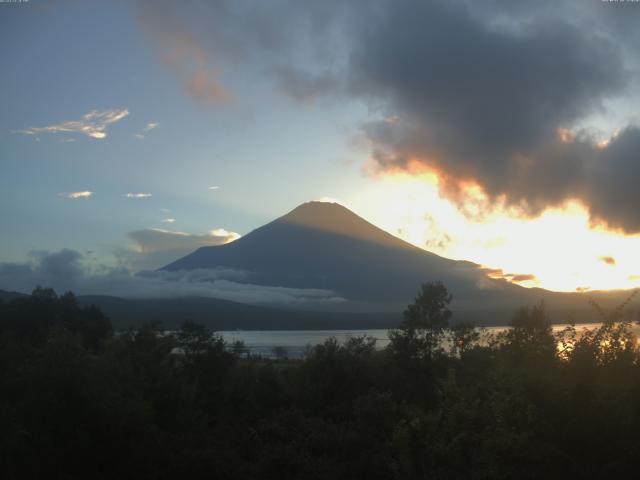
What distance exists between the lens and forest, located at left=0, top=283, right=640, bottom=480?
9.78 metres

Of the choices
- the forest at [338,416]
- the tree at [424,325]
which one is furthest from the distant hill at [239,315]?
the forest at [338,416]

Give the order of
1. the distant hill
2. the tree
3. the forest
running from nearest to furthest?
the forest < the tree < the distant hill

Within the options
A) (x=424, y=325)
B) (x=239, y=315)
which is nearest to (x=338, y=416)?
(x=424, y=325)

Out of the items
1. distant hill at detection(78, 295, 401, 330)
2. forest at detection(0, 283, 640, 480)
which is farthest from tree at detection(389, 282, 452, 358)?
distant hill at detection(78, 295, 401, 330)

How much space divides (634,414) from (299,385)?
21.5m

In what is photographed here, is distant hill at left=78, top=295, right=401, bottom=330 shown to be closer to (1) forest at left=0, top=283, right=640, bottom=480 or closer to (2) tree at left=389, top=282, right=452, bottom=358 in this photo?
(2) tree at left=389, top=282, right=452, bottom=358

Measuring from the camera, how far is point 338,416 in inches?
1037

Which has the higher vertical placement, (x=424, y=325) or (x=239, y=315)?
(x=424, y=325)

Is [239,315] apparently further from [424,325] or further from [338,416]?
[338,416]

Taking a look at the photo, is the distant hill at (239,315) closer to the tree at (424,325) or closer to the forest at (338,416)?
the tree at (424,325)

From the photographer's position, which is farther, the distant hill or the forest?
the distant hill

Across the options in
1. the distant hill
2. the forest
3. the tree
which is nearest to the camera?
the forest

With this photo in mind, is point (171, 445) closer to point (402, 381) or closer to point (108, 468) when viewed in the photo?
point (108, 468)

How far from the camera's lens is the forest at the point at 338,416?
9.78m
